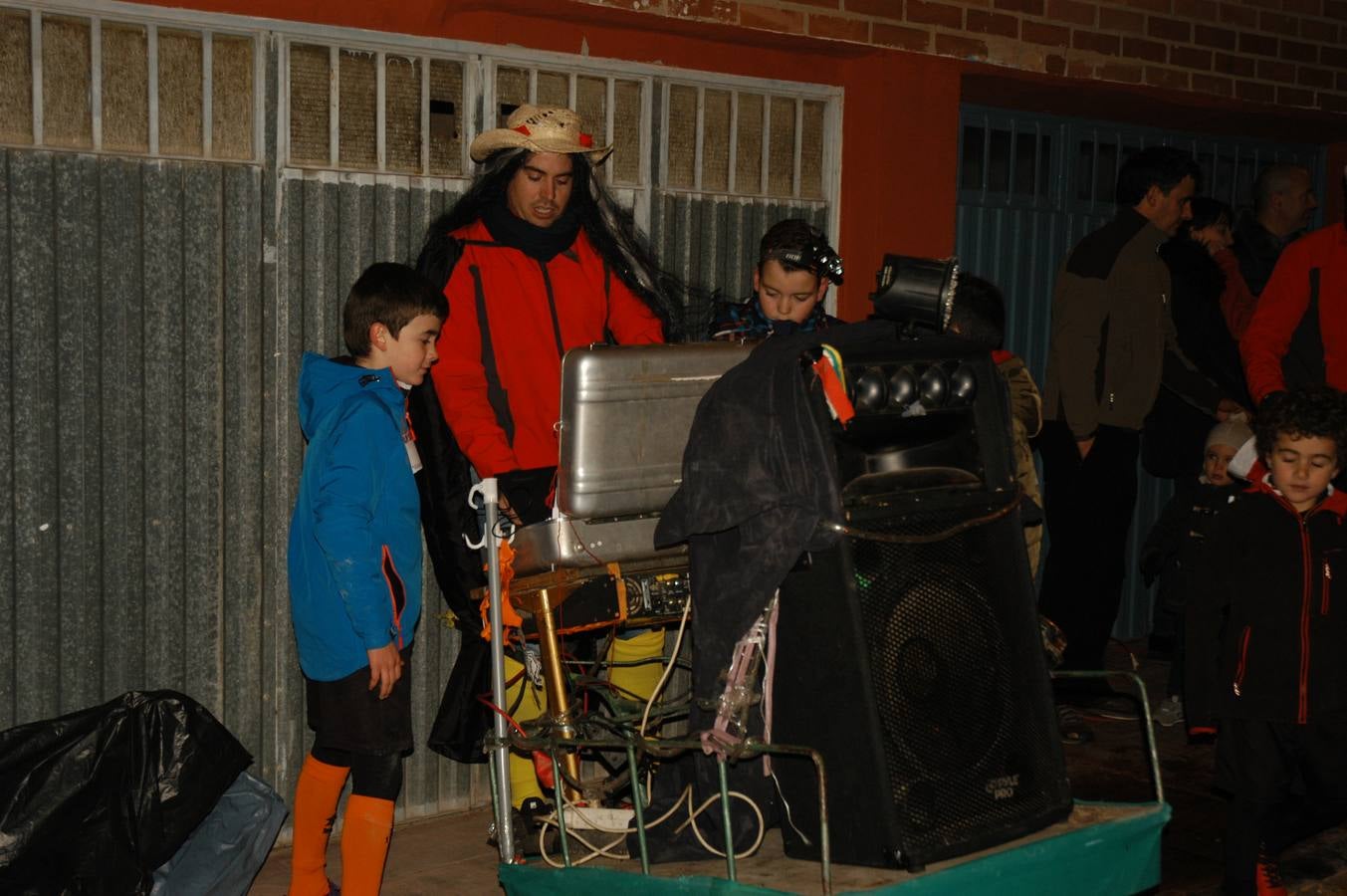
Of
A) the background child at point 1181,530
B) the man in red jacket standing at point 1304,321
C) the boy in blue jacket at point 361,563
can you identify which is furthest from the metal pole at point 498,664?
the man in red jacket standing at point 1304,321

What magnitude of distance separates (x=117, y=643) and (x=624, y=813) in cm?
178

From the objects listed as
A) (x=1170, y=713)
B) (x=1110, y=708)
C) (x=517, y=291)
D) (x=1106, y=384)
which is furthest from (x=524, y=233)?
(x=1170, y=713)

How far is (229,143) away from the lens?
514cm

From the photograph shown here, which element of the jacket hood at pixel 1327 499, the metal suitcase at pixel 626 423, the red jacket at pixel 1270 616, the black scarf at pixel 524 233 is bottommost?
the red jacket at pixel 1270 616

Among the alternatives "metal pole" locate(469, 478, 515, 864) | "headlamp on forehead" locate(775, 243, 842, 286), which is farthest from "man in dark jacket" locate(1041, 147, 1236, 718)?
"metal pole" locate(469, 478, 515, 864)

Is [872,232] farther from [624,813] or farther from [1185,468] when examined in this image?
[624,813]

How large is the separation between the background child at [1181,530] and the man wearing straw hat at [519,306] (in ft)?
7.62

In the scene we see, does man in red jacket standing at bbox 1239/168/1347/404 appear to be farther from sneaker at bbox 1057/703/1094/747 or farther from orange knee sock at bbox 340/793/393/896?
orange knee sock at bbox 340/793/393/896

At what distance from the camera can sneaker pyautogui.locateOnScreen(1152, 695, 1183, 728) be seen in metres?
7.19

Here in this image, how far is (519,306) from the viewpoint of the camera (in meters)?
5.23

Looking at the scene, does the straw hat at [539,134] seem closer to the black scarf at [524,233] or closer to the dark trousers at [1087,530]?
the black scarf at [524,233]

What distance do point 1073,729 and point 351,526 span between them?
372 centimetres

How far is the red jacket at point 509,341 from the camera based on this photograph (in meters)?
5.09

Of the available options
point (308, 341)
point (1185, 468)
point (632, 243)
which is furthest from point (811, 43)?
point (1185, 468)
